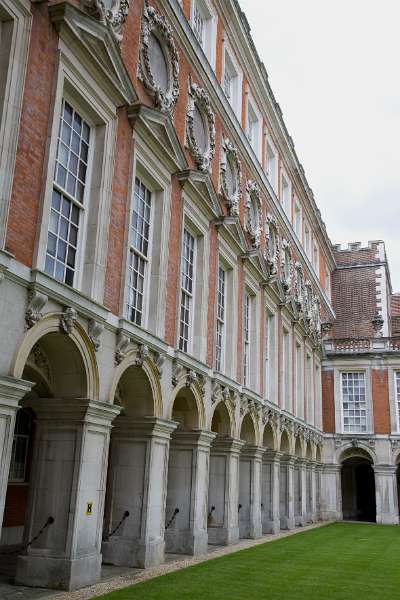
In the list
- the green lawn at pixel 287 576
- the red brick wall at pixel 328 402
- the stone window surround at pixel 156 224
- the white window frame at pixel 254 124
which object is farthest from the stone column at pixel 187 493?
the red brick wall at pixel 328 402

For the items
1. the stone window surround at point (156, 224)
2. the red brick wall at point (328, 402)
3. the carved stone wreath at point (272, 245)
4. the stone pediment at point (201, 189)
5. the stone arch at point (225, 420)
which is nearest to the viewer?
the stone window surround at point (156, 224)

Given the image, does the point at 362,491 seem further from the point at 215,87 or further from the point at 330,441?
the point at 215,87

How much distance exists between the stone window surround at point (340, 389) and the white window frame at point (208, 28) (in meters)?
21.7

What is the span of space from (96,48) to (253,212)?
40.6 ft

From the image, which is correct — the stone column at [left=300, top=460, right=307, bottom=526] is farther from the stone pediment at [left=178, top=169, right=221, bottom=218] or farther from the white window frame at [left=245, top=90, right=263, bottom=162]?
the stone pediment at [left=178, top=169, right=221, bottom=218]

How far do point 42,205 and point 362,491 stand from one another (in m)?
34.3

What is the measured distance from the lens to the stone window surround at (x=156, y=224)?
14.2 metres

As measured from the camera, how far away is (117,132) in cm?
1301

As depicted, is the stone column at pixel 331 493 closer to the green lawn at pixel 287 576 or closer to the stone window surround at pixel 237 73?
the green lawn at pixel 287 576

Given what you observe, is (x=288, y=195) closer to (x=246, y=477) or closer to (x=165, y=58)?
(x=246, y=477)

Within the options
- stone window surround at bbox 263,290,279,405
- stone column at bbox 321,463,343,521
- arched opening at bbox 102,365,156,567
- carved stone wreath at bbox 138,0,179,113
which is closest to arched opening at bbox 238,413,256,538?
stone window surround at bbox 263,290,279,405

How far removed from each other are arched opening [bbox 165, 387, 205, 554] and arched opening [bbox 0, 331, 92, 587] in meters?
4.59

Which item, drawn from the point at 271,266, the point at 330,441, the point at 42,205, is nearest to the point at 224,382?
the point at 271,266

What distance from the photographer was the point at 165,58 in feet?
51.7
